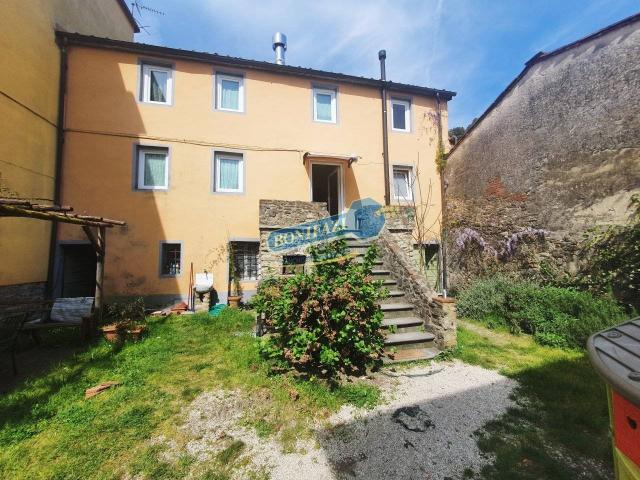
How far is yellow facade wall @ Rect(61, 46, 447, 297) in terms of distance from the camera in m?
8.15

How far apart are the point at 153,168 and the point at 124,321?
16.9 feet

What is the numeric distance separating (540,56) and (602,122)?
2.94 meters

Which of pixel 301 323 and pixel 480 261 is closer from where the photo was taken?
pixel 301 323

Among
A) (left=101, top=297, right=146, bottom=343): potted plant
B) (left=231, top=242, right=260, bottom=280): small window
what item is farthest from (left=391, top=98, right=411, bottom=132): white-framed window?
(left=101, top=297, right=146, bottom=343): potted plant

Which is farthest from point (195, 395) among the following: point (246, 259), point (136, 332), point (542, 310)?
point (542, 310)

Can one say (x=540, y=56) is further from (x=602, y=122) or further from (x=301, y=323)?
(x=301, y=323)

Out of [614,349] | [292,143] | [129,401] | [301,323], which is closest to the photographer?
[614,349]

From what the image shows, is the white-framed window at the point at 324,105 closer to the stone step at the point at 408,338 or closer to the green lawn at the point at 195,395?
the stone step at the point at 408,338

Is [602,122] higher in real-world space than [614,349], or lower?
higher

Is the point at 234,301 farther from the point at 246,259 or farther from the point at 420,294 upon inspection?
the point at 420,294

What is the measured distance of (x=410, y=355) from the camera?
14.9 ft

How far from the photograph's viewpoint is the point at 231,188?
30.3 ft

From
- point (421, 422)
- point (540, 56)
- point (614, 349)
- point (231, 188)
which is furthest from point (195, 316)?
point (540, 56)

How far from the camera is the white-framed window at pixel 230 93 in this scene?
9250 millimetres
